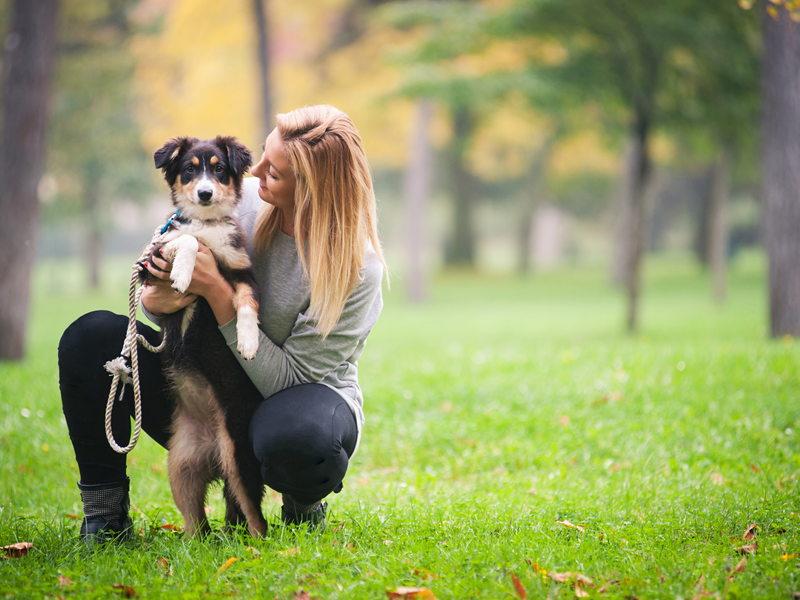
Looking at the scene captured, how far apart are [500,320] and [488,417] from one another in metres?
8.82

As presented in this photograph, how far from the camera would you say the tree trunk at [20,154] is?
23.1ft

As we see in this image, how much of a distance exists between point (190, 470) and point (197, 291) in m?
0.73

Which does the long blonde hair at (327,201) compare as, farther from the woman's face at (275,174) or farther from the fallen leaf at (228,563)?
the fallen leaf at (228,563)

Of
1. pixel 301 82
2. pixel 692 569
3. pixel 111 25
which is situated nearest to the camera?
pixel 692 569

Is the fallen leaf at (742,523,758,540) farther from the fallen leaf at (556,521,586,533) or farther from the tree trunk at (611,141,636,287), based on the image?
the tree trunk at (611,141,636,287)

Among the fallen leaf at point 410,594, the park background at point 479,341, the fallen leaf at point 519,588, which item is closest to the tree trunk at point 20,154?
the park background at point 479,341

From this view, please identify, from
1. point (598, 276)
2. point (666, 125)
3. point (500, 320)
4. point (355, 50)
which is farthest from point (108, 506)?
point (598, 276)

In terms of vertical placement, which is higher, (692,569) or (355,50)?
(355,50)

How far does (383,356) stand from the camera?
25.8ft

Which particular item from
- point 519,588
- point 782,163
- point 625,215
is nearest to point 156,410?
point 519,588

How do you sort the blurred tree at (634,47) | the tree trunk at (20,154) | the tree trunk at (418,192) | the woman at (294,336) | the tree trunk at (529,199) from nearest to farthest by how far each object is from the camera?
1. the woman at (294,336)
2. the tree trunk at (20,154)
3. the blurred tree at (634,47)
4. the tree trunk at (418,192)
5. the tree trunk at (529,199)

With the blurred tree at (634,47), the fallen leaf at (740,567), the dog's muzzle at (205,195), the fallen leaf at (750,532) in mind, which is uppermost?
the blurred tree at (634,47)

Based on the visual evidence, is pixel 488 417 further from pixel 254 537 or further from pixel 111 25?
pixel 111 25

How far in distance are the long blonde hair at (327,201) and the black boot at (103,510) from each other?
3.59 feet
